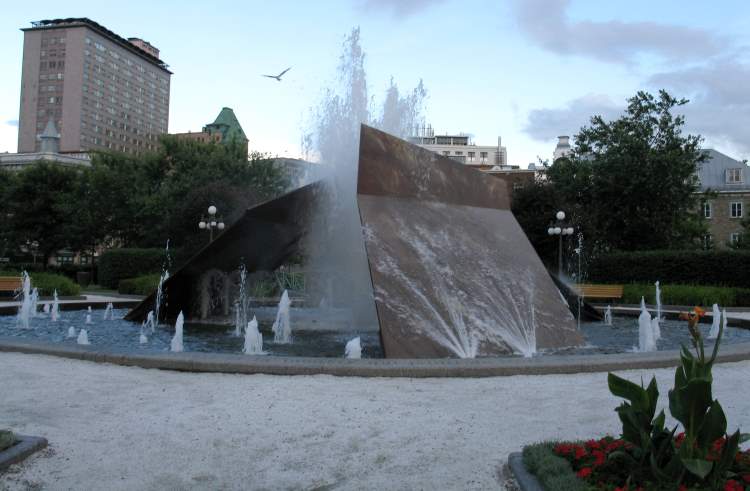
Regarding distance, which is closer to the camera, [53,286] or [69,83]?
[53,286]

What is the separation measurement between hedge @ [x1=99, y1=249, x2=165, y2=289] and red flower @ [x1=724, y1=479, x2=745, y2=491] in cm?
2667

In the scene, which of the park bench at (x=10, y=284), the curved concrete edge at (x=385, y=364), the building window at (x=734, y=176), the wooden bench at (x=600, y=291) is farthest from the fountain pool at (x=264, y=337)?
the building window at (x=734, y=176)

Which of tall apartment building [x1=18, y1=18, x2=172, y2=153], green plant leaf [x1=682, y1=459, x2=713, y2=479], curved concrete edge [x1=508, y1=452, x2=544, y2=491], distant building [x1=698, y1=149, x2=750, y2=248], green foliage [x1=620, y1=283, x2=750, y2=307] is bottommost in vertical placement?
curved concrete edge [x1=508, y1=452, x2=544, y2=491]

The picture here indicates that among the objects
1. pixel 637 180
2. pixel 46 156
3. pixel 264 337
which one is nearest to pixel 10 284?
pixel 264 337

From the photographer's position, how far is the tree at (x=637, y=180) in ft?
99.0

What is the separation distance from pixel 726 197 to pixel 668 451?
57752 mm

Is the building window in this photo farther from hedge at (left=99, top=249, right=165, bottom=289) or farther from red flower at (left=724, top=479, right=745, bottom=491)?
red flower at (left=724, top=479, right=745, bottom=491)

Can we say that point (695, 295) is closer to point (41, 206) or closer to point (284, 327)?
point (284, 327)

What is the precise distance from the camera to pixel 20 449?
3.71m

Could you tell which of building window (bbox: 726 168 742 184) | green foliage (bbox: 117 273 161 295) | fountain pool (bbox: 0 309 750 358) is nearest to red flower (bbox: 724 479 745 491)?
fountain pool (bbox: 0 309 750 358)

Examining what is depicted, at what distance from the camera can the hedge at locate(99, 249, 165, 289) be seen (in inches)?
1077

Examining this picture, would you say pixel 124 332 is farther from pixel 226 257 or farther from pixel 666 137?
pixel 666 137

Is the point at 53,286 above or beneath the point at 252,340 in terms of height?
above

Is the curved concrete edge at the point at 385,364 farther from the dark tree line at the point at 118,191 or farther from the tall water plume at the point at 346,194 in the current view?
the dark tree line at the point at 118,191
